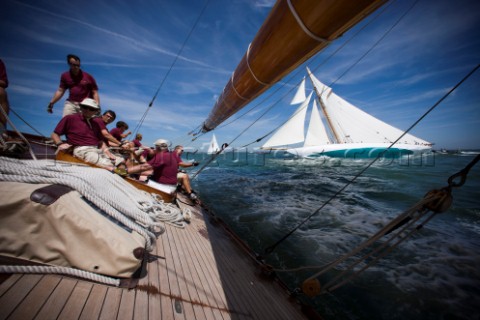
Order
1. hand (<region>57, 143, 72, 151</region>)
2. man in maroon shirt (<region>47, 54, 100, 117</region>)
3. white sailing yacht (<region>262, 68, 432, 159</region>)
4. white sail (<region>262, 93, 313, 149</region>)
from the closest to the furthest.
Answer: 1. hand (<region>57, 143, 72, 151</region>)
2. man in maroon shirt (<region>47, 54, 100, 117</region>)
3. white sailing yacht (<region>262, 68, 432, 159</region>)
4. white sail (<region>262, 93, 313, 149</region>)

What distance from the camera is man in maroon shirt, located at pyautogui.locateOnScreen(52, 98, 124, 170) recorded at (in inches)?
148

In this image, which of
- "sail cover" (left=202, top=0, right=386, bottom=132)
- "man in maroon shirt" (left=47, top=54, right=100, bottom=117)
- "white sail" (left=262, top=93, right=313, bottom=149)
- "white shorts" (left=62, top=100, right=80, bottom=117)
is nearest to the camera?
"sail cover" (left=202, top=0, right=386, bottom=132)

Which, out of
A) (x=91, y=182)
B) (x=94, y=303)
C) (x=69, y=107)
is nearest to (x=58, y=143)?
(x=69, y=107)

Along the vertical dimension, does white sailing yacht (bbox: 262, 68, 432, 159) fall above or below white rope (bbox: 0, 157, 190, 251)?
above

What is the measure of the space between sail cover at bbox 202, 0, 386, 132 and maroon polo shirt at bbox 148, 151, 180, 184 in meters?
3.49

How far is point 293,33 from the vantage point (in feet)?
4.63

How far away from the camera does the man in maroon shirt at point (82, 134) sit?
148 inches

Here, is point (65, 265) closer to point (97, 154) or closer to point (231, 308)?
point (231, 308)

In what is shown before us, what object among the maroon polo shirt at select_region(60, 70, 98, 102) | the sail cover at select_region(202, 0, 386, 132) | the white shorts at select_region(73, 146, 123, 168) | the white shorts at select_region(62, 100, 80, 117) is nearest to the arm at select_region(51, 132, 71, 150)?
the white shorts at select_region(73, 146, 123, 168)

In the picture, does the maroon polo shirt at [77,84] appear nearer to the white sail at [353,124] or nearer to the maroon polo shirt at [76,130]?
the maroon polo shirt at [76,130]

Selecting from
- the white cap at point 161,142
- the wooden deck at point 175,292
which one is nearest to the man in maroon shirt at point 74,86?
the white cap at point 161,142

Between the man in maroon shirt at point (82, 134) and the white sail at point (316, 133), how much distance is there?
37.5 meters

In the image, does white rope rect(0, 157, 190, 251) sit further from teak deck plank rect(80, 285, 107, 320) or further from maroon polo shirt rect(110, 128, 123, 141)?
maroon polo shirt rect(110, 128, 123, 141)

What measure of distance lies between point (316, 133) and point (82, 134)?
39.1m
